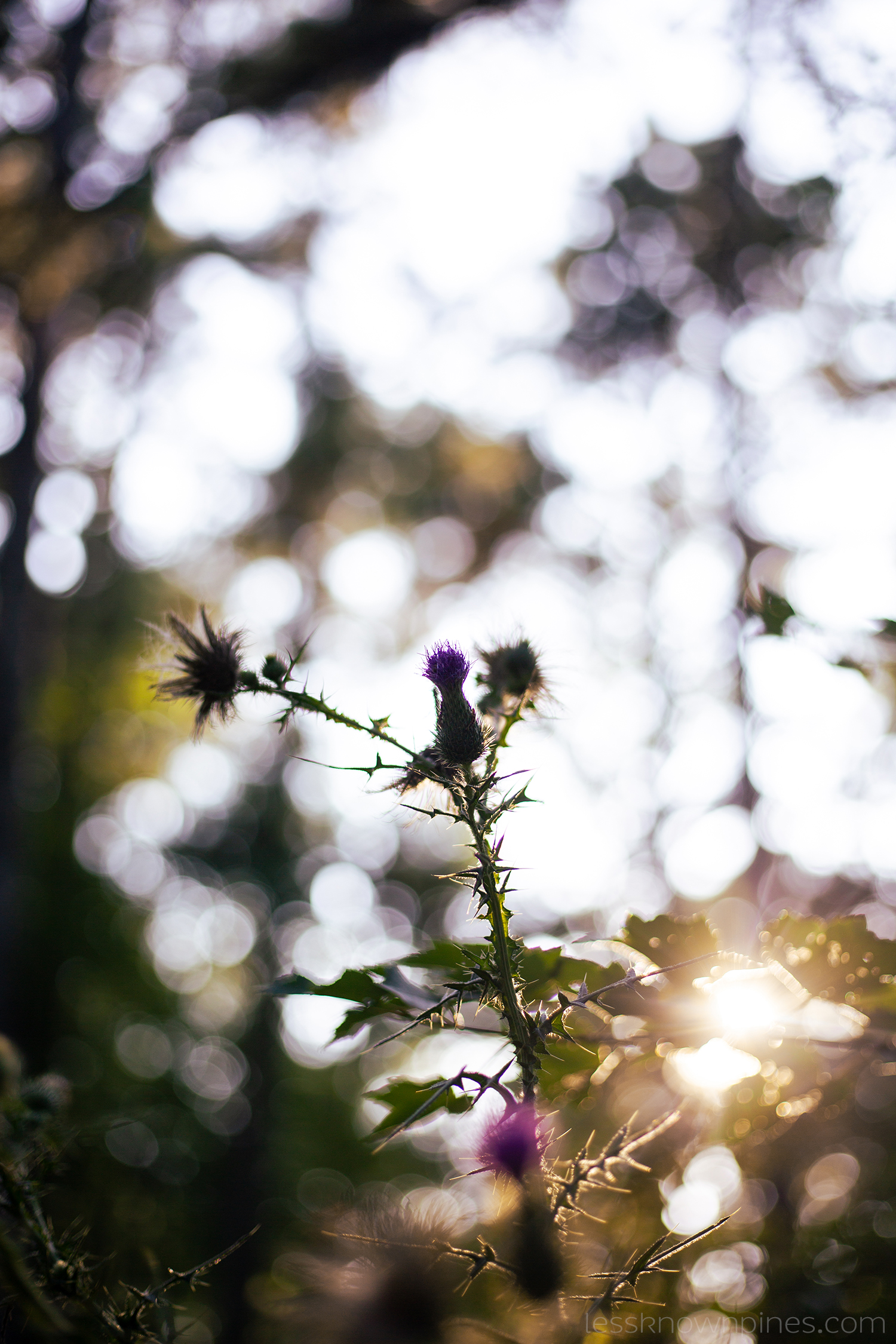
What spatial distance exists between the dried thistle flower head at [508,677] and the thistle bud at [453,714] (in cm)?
14

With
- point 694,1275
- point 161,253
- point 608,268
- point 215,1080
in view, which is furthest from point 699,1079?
point 215,1080

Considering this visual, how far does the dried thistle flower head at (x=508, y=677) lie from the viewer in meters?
1.56

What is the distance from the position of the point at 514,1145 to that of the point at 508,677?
2.70ft

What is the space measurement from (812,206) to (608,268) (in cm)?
265

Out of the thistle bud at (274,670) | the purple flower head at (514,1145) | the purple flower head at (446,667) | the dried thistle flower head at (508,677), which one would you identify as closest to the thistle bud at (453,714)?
the purple flower head at (446,667)

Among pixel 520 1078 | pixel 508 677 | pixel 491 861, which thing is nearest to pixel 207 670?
pixel 508 677

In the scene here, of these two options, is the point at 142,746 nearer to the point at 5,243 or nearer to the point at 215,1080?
the point at 5,243

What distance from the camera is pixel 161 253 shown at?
33.1ft

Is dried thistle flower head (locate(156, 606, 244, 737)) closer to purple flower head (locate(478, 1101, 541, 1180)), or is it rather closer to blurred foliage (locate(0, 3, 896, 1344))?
blurred foliage (locate(0, 3, 896, 1344))

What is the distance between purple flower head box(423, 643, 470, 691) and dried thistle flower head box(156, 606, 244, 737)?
37 centimetres

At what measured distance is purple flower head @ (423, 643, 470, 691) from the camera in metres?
1.41

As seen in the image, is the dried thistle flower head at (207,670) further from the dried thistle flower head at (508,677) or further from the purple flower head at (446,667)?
the dried thistle flower head at (508,677)

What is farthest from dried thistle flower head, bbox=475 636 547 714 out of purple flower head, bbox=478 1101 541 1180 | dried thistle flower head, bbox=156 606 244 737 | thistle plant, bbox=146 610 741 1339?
purple flower head, bbox=478 1101 541 1180

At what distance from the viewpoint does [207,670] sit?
157 cm
